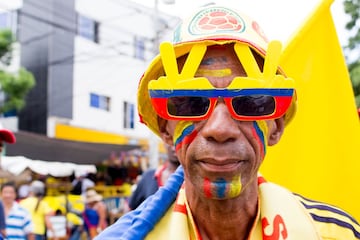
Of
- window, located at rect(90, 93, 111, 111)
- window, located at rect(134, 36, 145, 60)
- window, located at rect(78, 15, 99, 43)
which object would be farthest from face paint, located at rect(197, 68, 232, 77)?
window, located at rect(134, 36, 145, 60)

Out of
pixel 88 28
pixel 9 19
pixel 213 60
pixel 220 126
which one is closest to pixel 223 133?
pixel 220 126

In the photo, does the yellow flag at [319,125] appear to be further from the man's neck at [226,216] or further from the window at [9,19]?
the window at [9,19]

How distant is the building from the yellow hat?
1698 cm

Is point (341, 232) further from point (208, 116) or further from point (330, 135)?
point (330, 135)

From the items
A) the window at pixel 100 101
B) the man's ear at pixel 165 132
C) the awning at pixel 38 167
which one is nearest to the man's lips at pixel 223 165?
the man's ear at pixel 165 132

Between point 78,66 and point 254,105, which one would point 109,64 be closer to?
point 78,66

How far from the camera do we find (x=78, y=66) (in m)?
22.1

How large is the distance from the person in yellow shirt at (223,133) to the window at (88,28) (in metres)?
21.7

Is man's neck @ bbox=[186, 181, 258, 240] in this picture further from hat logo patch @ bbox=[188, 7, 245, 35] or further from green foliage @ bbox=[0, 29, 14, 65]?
green foliage @ bbox=[0, 29, 14, 65]

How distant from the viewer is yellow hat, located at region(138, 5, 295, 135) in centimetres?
161

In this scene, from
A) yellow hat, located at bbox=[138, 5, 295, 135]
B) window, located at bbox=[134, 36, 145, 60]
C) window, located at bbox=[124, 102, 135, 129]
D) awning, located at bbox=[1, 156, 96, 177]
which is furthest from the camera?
window, located at bbox=[134, 36, 145, 60]

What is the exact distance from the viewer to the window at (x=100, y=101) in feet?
74.6

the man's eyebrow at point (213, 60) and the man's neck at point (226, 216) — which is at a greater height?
the man's eyebrow at point (213, 60)

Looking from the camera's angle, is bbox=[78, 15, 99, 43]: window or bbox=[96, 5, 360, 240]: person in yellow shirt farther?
bbox=[78, 15, 99, 43]: window
